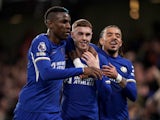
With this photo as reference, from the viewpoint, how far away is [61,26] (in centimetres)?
817

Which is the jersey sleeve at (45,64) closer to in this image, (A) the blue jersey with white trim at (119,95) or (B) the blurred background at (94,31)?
(A) the blue jersey with white trim at (119,95)

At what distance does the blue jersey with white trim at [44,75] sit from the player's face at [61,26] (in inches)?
4.8

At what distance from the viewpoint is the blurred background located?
13.8 m

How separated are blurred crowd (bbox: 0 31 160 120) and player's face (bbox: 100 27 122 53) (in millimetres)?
3340

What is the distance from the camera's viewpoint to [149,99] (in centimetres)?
1248

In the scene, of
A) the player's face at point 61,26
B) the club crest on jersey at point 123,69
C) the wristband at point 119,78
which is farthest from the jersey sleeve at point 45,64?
the club crest on jersey at point 123,69

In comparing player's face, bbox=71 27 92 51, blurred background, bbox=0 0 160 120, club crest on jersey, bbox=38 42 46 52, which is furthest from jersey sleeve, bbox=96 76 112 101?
blurred background, bbox=0 0 160 120

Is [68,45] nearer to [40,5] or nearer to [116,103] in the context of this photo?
[116,103]

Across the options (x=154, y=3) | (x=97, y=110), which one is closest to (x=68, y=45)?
(x=97, y=110)

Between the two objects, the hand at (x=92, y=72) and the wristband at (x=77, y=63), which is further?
the wristband at (x=77, y=63)

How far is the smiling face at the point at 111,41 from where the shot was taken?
8.85 metres

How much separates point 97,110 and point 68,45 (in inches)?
34.1

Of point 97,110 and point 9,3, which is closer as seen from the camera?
point 97,110

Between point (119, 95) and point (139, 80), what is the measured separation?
14.4 feet
